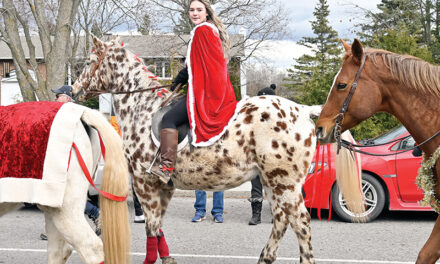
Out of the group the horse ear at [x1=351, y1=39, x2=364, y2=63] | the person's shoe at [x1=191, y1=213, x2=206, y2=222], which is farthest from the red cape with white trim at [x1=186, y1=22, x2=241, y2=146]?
the person's shoe at [x1=191, y1=213, x2=206, y2=222]

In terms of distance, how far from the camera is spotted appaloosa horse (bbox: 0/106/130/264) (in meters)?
3.71

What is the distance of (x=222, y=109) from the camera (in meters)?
5.16

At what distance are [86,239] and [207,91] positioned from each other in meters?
2.08

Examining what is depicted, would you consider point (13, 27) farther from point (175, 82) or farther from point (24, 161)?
point (24, 161)

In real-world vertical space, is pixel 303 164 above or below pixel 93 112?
below

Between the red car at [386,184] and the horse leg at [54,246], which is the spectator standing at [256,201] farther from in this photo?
the horse leg at [54,246]

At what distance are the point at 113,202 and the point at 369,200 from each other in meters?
5.25

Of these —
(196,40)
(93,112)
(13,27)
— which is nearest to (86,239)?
(93,112)

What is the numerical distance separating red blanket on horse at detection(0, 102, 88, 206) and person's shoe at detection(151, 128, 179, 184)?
4.73ft

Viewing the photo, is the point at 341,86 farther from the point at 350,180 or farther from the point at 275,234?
the point at 275,234

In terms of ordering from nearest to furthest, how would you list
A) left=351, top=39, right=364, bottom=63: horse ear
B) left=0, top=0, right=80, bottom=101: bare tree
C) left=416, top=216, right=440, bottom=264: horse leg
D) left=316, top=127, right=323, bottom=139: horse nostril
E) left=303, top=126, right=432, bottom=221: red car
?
left=416, top=216, right=440, bottom=264: horse leg, left=351, top=39, right=364, bottom=63: horse ear, left=316, top=127, right=323, bottom=139: horse nostril, left=303, top=126, right=432, bottom=221: red car, left=0, top=0, right=80, bottom=101: bare tree

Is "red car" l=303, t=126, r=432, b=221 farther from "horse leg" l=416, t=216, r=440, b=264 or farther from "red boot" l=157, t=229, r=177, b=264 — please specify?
"horse leg" l=416, t=216, r=440, b=264

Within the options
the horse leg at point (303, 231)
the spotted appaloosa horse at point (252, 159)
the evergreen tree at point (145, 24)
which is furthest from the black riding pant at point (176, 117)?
the evergreen tree at point (145, 24)

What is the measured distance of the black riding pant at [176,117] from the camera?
17.1 ft
